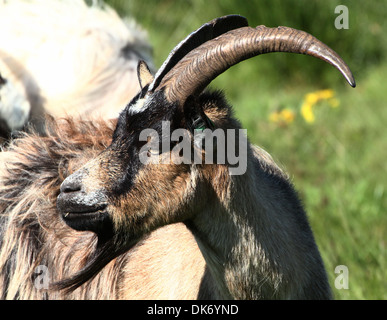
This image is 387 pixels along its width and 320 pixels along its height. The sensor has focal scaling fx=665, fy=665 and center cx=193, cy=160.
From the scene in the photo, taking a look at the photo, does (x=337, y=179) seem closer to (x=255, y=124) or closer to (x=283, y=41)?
(x=255, y=124)

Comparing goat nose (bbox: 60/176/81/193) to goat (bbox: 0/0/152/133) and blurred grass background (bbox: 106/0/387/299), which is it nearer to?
blurred grass background (bbox: 106/0/387/299)

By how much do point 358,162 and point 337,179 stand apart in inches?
19.5

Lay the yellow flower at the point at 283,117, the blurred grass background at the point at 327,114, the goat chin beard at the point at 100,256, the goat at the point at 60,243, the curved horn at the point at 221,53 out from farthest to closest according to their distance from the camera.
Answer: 1. the yellow flower at the point at 283,117
2. the blurred grass background at the point at 327,114
3. the goat at the point at 60,243
4. the goat chin beard at the point at 100,256
5. the curved horn at the point at 221,53

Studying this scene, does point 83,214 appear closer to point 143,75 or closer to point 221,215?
point 221,215

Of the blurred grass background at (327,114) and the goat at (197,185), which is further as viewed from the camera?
the blurred grass background at (327,114)

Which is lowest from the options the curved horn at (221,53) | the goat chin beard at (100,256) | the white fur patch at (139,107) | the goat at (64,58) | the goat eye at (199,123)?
the goat chin beard at (100,256)

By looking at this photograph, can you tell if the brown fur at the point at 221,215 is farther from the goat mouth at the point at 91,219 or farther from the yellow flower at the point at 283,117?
the yellow flower at the point at 283,117

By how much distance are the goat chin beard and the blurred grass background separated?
1.59 meters

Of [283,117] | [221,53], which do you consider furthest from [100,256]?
[283,117]

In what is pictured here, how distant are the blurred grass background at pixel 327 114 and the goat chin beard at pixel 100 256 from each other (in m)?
1.59

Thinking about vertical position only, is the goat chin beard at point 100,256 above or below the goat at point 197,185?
below

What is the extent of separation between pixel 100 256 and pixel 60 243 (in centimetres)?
56

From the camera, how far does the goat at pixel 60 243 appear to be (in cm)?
316

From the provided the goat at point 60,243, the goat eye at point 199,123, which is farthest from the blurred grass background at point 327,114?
the goat eye at point 199,123
